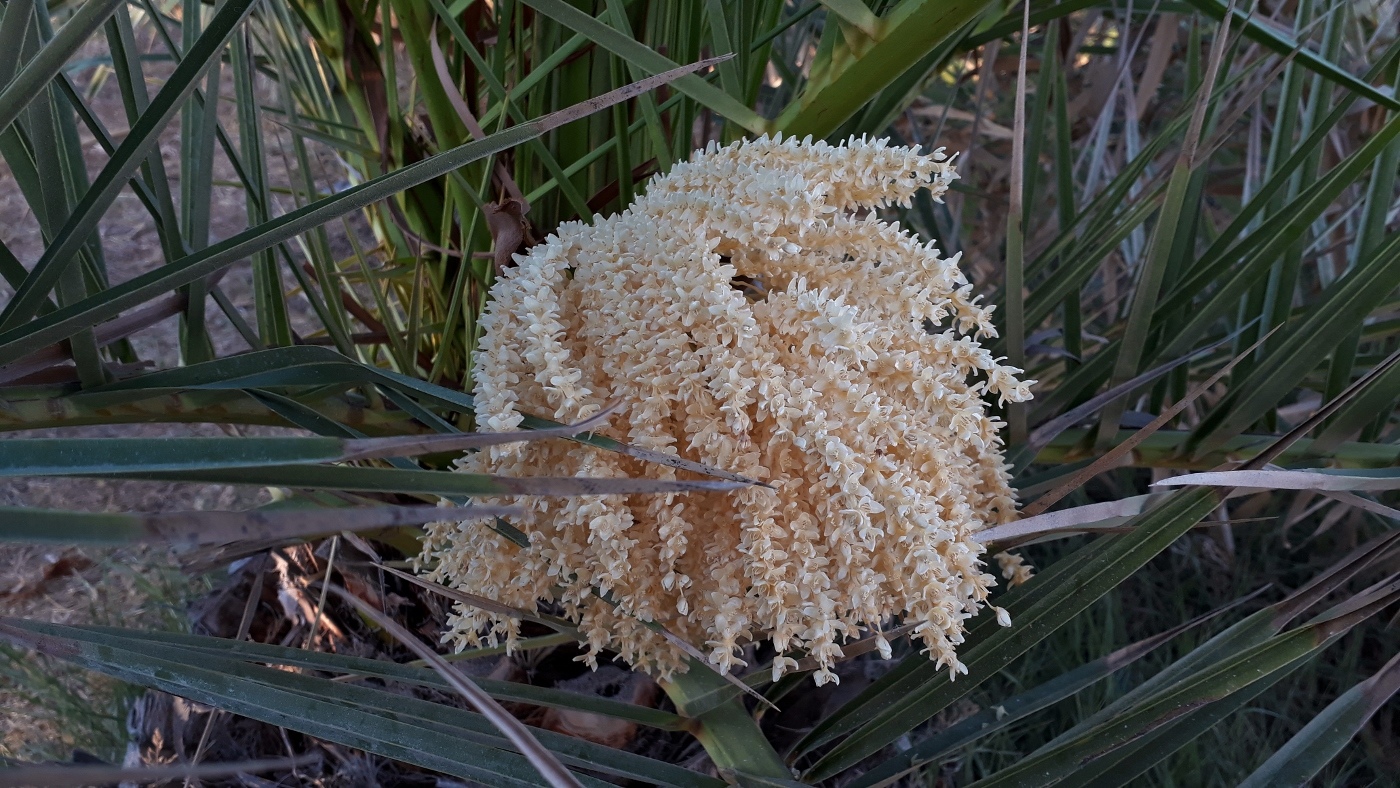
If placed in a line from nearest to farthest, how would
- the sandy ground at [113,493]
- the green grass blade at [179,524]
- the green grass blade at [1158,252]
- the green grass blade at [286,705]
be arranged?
the green grass blade at [179,524] → the green grass blade at [286,705] → the green grass blade at [1158,252] → the sandy ground at [113,493]

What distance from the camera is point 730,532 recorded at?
39 cm

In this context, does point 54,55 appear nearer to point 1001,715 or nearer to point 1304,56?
point 1001,715

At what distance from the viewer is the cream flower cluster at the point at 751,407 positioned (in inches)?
14.0

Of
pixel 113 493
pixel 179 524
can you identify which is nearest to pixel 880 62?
pixel 179 524

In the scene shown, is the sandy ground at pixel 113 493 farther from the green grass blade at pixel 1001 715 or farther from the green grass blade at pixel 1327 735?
the green grass blade at pixel 1327 735

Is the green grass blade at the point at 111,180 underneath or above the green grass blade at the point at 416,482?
above

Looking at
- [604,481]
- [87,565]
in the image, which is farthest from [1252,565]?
[87,565]

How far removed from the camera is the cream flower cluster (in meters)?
0.35

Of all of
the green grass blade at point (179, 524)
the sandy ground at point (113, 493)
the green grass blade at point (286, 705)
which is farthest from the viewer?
the sandy ground at point (113, 493)

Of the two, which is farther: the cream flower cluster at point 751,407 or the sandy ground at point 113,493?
the sandy ground at point 113,493

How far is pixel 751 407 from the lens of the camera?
15.2 inches

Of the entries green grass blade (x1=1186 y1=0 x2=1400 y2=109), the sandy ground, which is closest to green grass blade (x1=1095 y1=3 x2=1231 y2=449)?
green grass blade (x1=1186 y1=0 x2=1400 y2=109)

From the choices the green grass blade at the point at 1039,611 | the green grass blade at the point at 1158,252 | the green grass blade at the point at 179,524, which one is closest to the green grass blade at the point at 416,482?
the green grass blade at the point at 179,524

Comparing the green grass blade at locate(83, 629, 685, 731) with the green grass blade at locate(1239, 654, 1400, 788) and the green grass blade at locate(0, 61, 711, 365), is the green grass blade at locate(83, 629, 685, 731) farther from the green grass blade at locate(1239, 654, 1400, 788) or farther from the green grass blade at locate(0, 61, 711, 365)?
the green grass blade at locate(1239, 654, 1400, 788)
